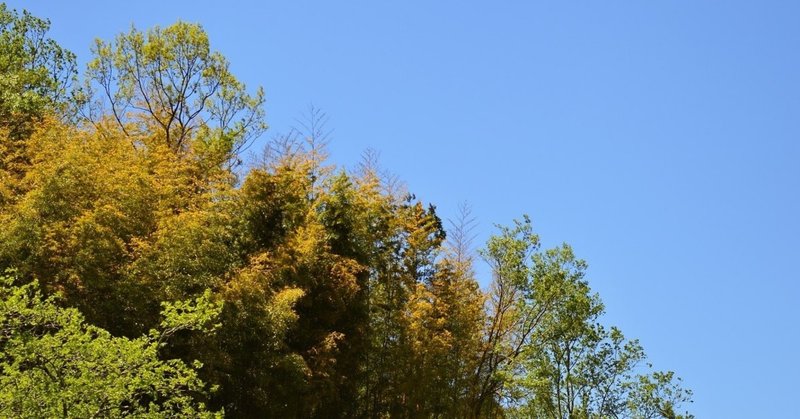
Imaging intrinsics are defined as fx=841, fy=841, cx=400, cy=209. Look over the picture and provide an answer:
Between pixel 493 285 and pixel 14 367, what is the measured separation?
10133mm

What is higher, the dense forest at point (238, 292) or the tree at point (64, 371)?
the dense forest at point (238, 292)

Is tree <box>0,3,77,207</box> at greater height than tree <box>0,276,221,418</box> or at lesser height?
greater

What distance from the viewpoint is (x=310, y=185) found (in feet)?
46.0

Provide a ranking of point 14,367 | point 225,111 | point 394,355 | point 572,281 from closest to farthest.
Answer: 1. point 14,367
2. point 394,355
3. point 572,281
4. point 225,111

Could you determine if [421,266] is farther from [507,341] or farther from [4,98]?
[4,98]

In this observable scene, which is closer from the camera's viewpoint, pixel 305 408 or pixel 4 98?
pixel 305 408

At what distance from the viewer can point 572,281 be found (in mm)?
15375

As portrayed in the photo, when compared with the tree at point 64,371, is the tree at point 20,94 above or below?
above

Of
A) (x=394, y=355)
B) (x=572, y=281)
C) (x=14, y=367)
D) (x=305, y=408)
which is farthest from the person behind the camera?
(x=572, y=281)

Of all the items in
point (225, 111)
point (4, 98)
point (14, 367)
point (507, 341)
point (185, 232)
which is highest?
point (225, 111)

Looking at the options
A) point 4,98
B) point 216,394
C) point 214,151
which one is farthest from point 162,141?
point 216,394

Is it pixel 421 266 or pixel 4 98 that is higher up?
pixel 4 98

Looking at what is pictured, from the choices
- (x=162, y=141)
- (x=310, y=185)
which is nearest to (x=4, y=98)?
(x=162, y=141)

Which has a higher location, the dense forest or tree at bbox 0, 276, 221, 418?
the dense forest
